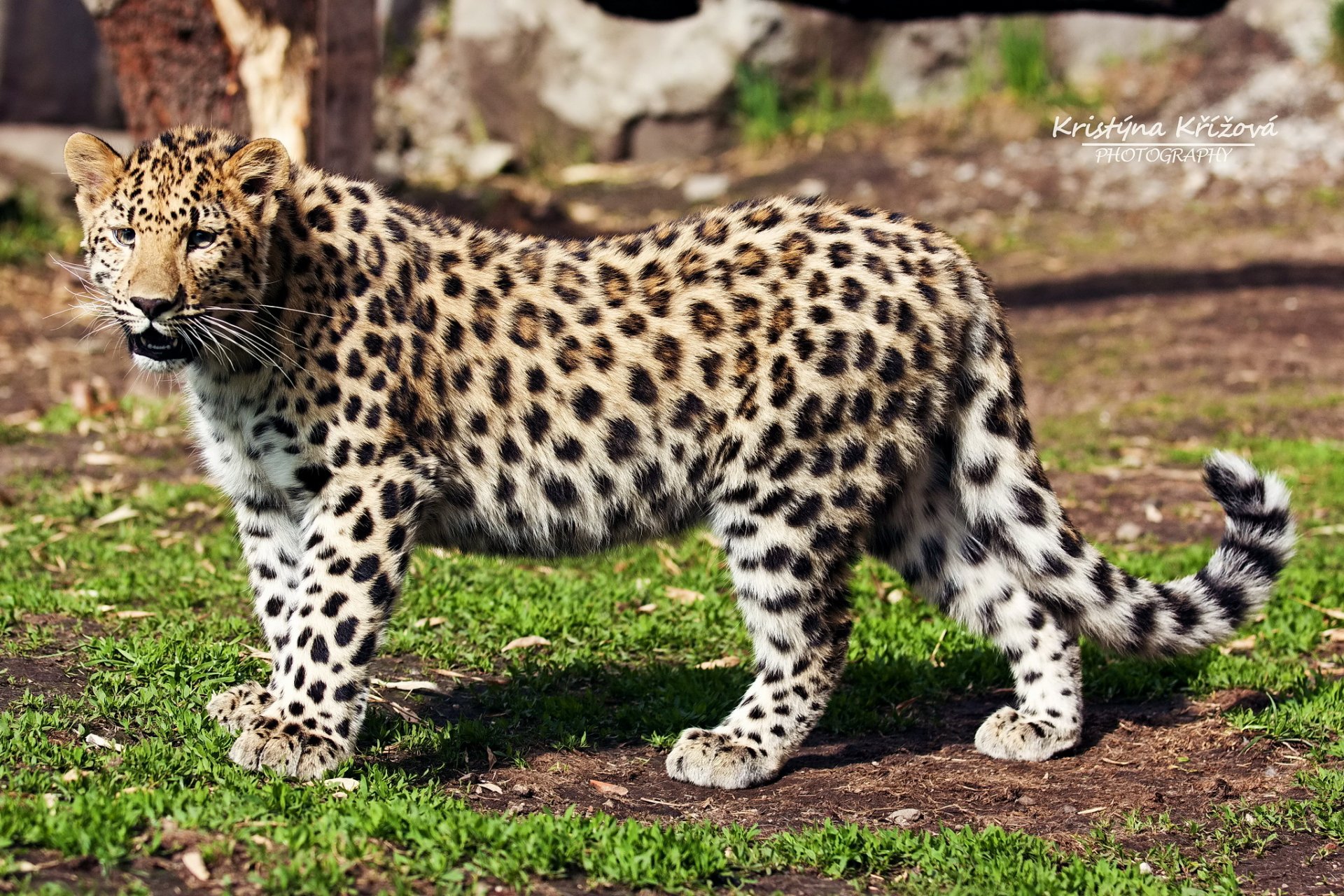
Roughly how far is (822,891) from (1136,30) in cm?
1576

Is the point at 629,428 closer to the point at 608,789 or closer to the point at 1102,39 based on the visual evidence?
the point at 608,789

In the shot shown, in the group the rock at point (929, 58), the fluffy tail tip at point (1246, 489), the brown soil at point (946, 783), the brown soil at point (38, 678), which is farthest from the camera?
the rock at point (929, 58)

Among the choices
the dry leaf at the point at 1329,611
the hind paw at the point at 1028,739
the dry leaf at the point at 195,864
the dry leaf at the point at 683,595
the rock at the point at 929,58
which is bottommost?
the dry leaf at the point at 683,595

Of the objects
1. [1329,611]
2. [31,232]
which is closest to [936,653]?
[1329,611]

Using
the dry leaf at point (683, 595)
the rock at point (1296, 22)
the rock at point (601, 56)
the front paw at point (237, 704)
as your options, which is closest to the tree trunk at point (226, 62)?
the dry leaf at point (683, 595)

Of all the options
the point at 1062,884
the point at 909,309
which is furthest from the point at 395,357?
the point at 1062,884

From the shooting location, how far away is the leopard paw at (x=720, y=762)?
18.7ft

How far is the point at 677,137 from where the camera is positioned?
63.0 ft

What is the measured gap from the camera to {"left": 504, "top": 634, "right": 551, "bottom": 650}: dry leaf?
705 centimetres

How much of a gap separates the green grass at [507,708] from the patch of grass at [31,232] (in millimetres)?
7219

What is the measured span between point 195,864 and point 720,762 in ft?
6.69

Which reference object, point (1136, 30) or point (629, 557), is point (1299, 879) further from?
point (1136, 30)

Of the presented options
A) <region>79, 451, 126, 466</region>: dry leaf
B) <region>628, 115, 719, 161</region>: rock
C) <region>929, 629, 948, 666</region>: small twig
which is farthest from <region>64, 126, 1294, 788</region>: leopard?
<region>628, 115, 719, 161</region>: rock

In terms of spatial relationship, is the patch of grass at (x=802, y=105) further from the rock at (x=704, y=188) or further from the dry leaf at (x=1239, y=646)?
the dry leaf at (x=1239, y=646)
